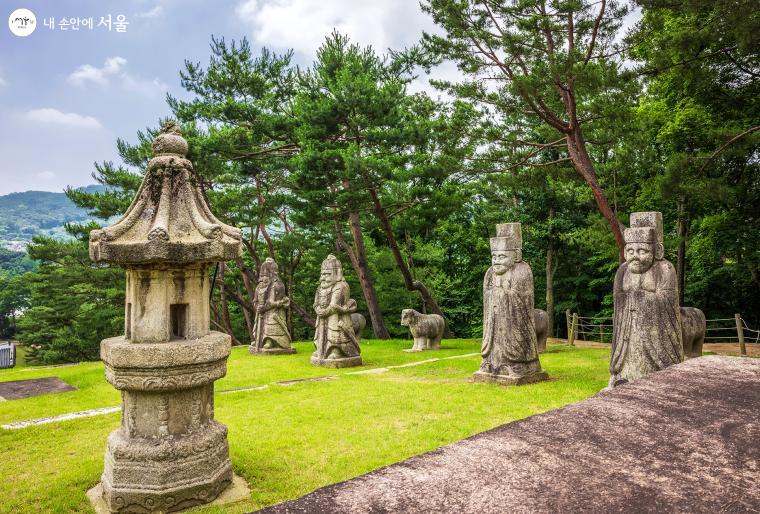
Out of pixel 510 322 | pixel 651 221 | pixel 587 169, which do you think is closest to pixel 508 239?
pixel 510 322

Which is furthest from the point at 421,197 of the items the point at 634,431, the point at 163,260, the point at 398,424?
the point at 634,431

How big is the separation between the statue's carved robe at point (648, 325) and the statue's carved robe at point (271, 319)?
1027 cm

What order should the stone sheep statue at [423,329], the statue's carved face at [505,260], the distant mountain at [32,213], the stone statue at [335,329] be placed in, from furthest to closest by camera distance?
1. the distant mountain at [32,213]
2. the stone sheep statue at [423,329]
3. the stone statue at [335,329]
4. the statue's carved face at [505,260]

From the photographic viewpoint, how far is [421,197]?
57.0 ft

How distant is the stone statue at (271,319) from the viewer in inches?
613

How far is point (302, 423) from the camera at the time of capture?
7148 mm

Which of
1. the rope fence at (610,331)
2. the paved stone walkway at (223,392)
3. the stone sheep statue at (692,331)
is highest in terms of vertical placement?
the stone sheep statue at (692,331)

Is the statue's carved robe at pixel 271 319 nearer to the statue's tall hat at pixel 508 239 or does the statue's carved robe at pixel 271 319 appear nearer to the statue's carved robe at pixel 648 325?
the statue's tall hat at pixel 508 239

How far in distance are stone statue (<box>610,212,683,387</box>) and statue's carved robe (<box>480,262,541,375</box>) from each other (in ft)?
5.83

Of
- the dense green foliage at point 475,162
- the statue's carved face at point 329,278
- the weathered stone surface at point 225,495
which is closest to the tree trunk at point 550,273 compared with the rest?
the dense green foliage at point 475,162

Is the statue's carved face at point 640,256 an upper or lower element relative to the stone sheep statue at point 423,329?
upper

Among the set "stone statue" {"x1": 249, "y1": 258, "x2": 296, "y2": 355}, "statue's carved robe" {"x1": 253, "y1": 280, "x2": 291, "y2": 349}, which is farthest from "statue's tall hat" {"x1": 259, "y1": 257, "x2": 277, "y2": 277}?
"statue's carved robe" {"x1": 253, "y1": 280, "x2": 291, "y2": 349}

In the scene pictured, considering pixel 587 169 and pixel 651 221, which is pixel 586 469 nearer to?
pixel 651 221

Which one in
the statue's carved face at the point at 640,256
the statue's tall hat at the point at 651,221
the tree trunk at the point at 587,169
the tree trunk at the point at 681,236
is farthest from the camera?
the tree trunk at the point at 681,236
